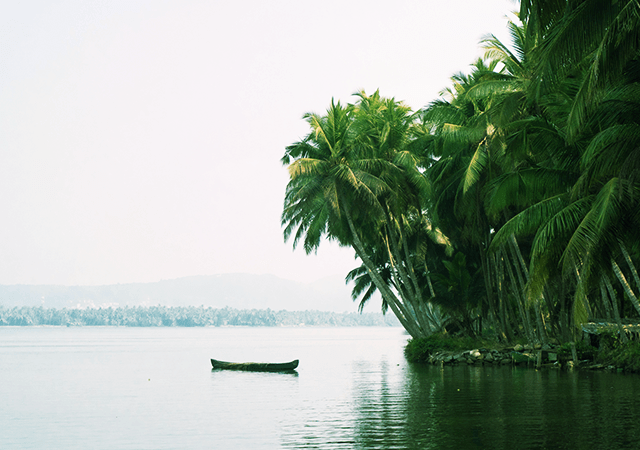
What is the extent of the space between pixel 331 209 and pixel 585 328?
12568 millimetres

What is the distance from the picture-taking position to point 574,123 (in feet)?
42.4

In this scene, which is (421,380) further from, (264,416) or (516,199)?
(264,416)

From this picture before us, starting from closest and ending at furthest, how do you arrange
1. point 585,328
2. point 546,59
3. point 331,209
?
point 546,59 < point 585,328 < point 331,209

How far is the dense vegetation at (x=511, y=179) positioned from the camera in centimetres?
1321

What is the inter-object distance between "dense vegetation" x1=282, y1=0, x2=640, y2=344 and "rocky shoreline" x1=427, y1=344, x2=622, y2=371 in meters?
1.32

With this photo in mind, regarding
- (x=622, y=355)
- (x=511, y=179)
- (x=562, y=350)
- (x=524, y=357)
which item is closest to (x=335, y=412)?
(x=511, y=179)

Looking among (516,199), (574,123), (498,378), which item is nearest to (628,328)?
(498,378)

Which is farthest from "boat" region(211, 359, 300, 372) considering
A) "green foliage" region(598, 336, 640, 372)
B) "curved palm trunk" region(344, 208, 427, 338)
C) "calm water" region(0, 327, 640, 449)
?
"green foliage" region(598, 336, 640, 372)

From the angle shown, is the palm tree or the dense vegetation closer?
the dense vegetation

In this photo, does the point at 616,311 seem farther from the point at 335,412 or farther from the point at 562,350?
the point at 335,412

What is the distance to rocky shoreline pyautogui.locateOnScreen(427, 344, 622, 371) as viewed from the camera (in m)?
26.1

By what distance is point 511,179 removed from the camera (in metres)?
20.1

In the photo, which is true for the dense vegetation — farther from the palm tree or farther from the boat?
the boat

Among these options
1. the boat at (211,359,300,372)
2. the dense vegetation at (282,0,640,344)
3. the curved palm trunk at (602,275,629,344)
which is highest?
the dense vegetation at (282,0,640,344)
